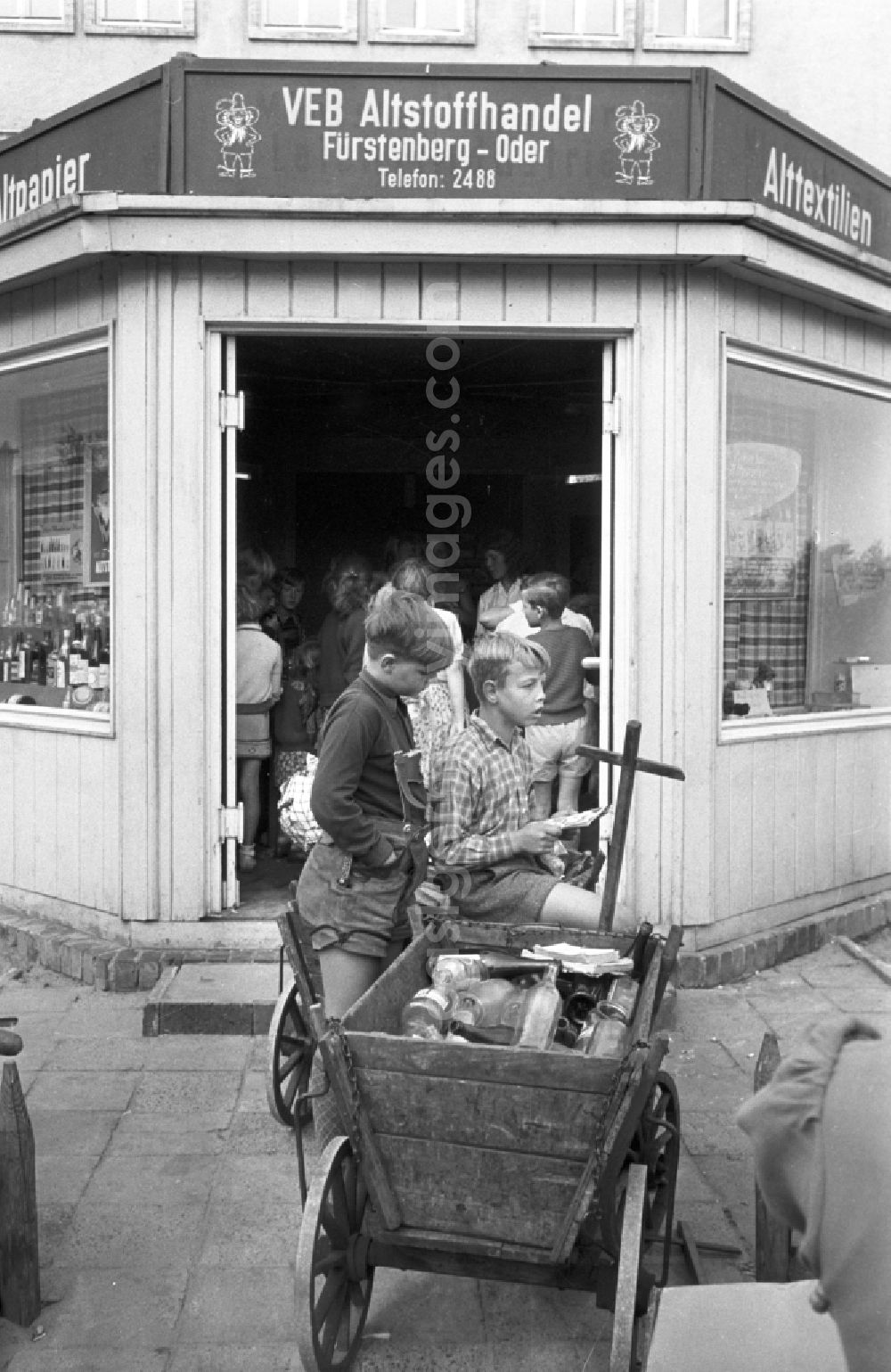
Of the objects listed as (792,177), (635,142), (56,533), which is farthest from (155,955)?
(792,177)

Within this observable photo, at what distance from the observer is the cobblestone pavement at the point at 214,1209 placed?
11.8 feet

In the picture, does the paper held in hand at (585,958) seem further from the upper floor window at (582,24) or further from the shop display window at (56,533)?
the upper floor window at (582,24)

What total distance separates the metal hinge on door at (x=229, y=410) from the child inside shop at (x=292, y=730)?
2521 mm

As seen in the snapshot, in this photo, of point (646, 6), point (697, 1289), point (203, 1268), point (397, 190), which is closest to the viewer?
point (697, 1289)

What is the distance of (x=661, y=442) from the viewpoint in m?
6.70

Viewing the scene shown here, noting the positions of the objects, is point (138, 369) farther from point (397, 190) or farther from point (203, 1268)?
point (203, 1268)

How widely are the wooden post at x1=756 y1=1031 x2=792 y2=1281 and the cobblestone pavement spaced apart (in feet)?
1.02

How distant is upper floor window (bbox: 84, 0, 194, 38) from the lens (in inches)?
546

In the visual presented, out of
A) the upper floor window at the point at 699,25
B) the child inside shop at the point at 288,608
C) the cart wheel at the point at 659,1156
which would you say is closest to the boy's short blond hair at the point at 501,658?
the cart wheel at the point at 659,1156

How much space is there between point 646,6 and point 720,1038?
12028 millimetres

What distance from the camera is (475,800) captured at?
4.44 meters

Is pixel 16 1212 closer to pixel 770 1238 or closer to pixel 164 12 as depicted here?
pixel 770 1238

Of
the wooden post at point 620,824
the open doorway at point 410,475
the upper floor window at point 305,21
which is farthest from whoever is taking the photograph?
the upper floor window at point 305,21

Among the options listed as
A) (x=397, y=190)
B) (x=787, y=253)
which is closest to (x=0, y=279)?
(x=397, y=190)
